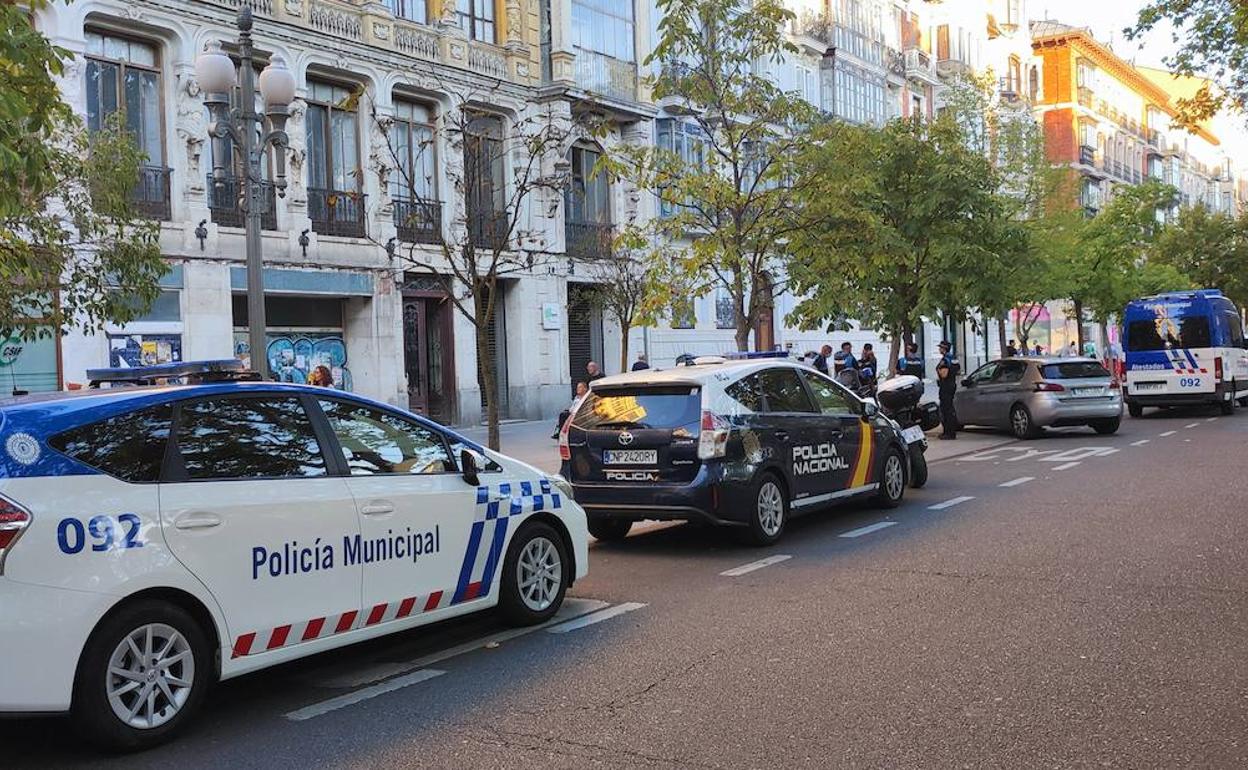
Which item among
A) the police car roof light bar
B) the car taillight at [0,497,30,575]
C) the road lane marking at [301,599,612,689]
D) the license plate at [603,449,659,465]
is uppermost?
the police car roof light bar

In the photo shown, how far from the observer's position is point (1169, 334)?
2561 centimetres

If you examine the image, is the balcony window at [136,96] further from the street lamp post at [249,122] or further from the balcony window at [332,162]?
the street lamp post at [249,122]

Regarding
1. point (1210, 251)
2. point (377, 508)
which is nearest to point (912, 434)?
point (377, 508)

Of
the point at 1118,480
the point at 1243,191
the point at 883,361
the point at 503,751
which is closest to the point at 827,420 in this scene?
the point at 1118,480

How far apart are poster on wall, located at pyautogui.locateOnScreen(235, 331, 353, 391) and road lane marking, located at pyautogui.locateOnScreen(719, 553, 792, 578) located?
14.3 m

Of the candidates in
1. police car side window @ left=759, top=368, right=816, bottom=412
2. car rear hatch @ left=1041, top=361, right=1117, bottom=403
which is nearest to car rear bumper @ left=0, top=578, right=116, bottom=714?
police car side window @ left=759, top=368, right=816, bottom=412

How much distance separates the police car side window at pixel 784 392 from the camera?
33.4 ft

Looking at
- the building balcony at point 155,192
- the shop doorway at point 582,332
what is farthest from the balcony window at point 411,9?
the shop doorway at point 582,332

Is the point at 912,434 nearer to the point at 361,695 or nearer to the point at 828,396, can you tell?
the point at 828,396

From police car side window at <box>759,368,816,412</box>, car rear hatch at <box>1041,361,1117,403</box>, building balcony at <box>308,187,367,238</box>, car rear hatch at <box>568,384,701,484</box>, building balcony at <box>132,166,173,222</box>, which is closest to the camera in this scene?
car rear hatch at <box>568,384,701,484</box>

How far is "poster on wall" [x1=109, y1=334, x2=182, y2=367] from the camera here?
19.2 meters

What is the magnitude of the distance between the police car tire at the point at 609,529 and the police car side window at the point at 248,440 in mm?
5041

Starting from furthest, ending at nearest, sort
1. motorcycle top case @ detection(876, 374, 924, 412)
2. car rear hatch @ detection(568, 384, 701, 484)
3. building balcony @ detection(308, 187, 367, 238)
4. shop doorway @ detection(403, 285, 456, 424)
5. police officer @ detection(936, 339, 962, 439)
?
shop doorway @ detection(403, 285, 456, 424), building balcony @ detection(308, 187, 367, 238), police officer @ detection(936, 339, 962, 439), motorcycle top case @ detection(876, 374, 924, 412), car rear hatch @ detection(568, 384, 701, 484)

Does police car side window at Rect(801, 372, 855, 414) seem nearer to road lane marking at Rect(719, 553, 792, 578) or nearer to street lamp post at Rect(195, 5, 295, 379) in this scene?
road lane marking at Rect(719, 553, 792, 578)
